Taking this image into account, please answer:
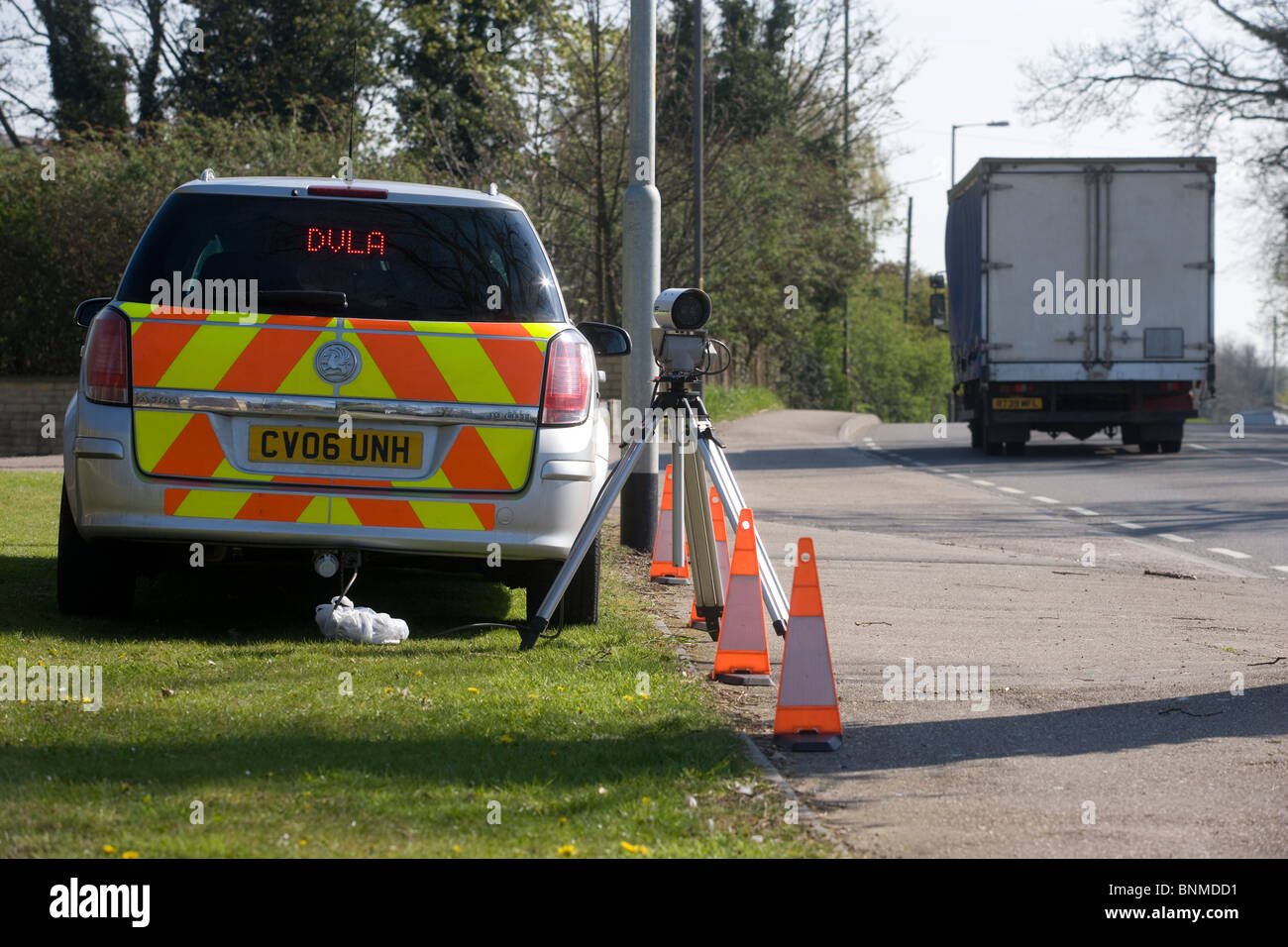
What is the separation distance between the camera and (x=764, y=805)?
4297 mm

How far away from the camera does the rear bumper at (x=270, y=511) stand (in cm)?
605

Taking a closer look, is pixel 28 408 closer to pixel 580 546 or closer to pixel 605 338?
pixel 605 338

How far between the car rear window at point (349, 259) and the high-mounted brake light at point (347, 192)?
3cm

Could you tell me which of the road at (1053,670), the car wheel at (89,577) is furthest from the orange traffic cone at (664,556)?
the car wheel at (89,577)

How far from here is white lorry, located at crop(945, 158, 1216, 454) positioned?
22.3m

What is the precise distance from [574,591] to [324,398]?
1511mm

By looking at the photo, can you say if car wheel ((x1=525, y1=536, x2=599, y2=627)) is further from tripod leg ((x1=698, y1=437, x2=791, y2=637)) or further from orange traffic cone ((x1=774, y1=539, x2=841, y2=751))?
A: orange traffic cone ((x1=774, y1=539, x2=841, y2=751))

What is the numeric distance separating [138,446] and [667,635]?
2.41 metres

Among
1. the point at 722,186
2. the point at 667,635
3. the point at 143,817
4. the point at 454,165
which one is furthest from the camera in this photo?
the point at 722,186

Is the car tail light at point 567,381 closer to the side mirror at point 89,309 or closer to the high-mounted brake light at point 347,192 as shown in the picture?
the high-mounted brake light at point 347,192

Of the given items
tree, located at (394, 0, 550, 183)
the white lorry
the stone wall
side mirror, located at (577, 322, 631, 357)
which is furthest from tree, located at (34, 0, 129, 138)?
side mirror, located at (577, 322, 631, 357)

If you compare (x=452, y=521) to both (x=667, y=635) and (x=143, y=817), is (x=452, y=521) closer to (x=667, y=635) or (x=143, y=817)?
(x=667, y=635)

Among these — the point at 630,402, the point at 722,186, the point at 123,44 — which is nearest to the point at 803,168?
the point at 722,186
